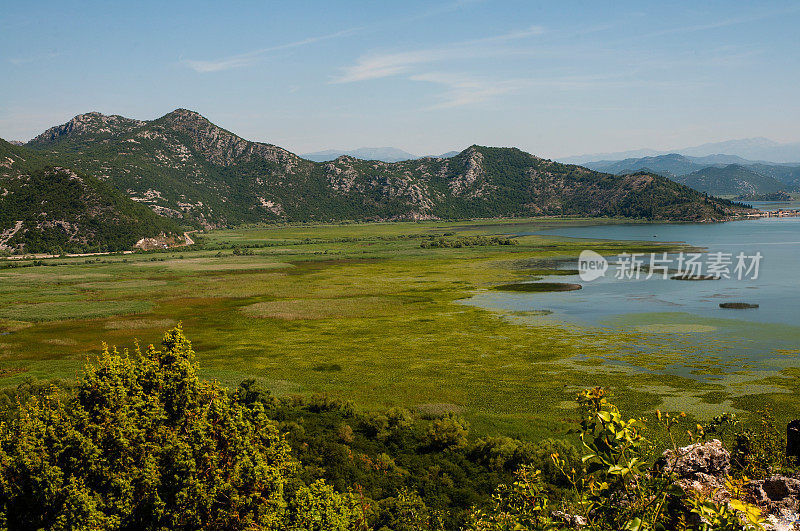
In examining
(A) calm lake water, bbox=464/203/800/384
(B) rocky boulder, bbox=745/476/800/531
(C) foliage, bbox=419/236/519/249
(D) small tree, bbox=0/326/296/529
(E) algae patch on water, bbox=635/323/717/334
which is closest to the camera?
(B) rocky boulder, bbox=745/476/800/531

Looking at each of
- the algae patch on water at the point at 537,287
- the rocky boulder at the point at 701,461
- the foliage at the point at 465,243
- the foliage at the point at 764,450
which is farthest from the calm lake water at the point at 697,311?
the foliage at the point at 465,243

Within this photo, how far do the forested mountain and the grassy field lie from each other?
4209 centimetres

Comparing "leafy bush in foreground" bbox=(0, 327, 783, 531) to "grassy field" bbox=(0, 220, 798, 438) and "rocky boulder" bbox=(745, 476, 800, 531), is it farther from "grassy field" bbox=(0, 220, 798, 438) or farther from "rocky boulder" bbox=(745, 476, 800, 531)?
"grassy field" bbox=(0, 220, 798, 438)

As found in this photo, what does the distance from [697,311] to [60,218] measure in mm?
182722

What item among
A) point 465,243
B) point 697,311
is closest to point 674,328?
point 697,311

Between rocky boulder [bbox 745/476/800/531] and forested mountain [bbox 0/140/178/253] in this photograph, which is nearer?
rocky boulder [bbox 745/476/800/531]

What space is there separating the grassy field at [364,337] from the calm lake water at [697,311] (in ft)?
13.7

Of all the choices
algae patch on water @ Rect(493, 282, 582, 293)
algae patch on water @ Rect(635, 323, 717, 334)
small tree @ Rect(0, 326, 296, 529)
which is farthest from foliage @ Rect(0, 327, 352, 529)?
algae patch on water @ Rect(493, 282, 582, 293)

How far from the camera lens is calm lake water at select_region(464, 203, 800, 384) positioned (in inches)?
2329

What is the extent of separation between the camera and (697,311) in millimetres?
79562

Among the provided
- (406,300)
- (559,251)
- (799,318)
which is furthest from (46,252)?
(799,318)

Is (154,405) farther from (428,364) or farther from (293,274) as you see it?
(293,274)

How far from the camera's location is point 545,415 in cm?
4453

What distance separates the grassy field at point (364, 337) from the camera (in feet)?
159
